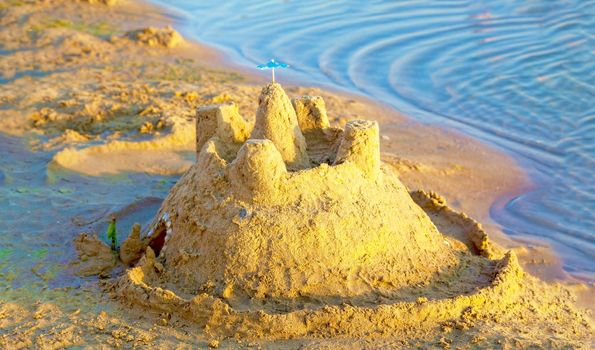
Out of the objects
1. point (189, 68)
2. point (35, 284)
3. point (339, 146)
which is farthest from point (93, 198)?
point (189, 68)

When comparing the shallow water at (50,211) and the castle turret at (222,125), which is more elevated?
the castle turret at (222,125)

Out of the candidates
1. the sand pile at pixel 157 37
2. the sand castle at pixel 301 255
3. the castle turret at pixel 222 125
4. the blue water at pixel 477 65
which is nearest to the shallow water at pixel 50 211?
the sand castle at pixel 301 255

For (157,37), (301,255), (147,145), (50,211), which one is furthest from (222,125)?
(157,37)

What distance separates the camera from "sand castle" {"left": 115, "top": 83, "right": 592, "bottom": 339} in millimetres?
3855

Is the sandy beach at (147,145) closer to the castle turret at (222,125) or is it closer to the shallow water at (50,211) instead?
the shallow water at (50,211)

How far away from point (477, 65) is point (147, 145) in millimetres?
4974

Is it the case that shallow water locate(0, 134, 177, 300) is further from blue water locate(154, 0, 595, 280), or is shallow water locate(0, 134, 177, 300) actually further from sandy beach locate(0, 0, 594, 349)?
blue water locate(154, 0, 595, 280)

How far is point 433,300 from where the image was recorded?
3951mm

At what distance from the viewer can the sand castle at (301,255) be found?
3.86 m

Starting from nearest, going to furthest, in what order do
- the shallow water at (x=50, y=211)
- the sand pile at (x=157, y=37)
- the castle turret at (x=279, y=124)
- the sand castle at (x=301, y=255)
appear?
1. the sand castle at (x=301, y=255)
2. the castle turret at (x=279, y=124)
3. the shallow water at (x=50, y=211)
4. the sand pile at (x=157, y=37)

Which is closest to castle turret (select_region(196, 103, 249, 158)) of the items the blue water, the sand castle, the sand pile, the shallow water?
the sand castle

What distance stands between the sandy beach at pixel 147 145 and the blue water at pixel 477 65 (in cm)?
36

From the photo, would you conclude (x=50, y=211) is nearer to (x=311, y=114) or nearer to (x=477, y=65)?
(x=311, y=114)

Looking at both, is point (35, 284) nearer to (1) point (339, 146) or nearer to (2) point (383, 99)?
(1) point (339, 146)
